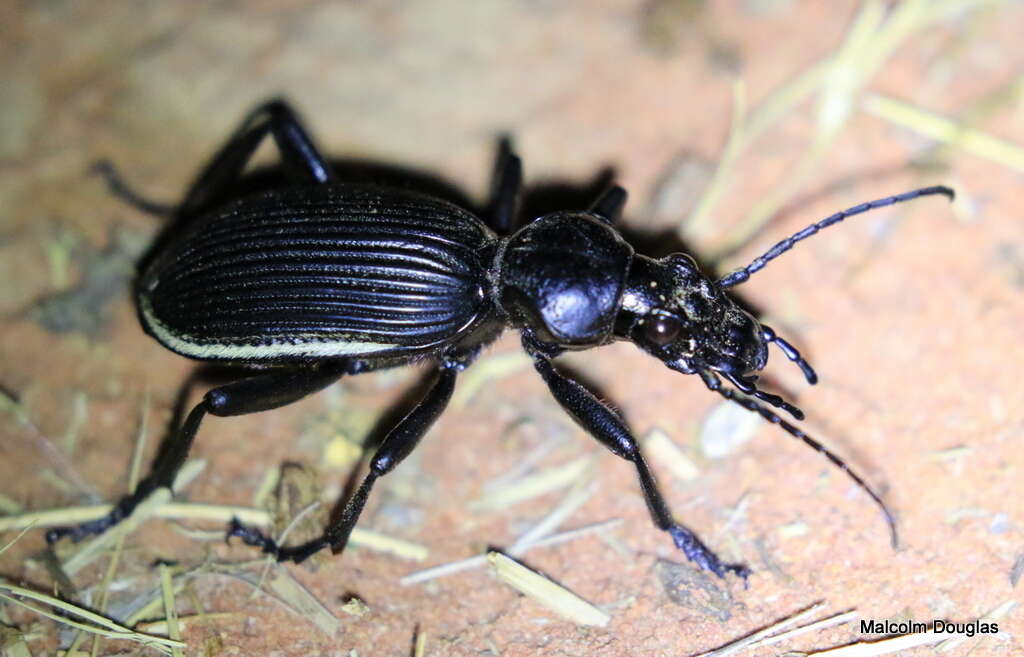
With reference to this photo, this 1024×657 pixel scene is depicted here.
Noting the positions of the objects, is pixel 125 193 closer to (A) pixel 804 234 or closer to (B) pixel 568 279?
(B) pixel 568 279

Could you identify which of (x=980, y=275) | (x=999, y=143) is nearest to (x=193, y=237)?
(x=980, y=275)

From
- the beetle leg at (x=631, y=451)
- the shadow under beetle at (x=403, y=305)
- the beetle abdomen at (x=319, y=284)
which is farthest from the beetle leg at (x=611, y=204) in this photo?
the beetle leg at (x=631, y=451)

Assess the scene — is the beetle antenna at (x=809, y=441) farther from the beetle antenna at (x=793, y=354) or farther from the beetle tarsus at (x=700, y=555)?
the beetle tarsus at (x=700, y=555)

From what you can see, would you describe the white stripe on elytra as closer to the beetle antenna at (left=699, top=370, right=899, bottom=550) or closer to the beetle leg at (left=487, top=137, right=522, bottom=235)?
the beetle leg at (left=487, top=137, right=522, bottom=235)

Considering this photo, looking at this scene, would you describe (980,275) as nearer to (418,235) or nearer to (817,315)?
(817,315)

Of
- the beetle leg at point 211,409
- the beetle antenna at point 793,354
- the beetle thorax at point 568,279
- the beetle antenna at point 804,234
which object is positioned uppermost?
the beetle antenna at point 804,234
